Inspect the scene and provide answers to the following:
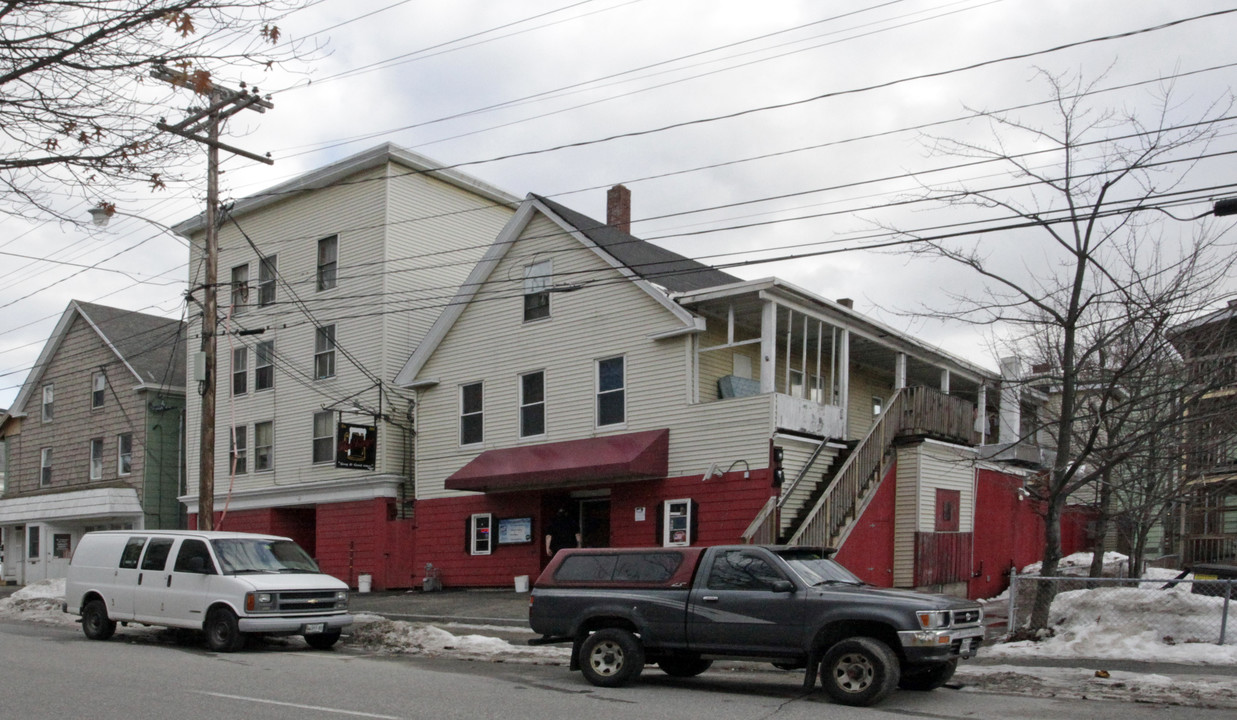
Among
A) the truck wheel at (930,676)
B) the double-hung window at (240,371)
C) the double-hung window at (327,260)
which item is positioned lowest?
the truck wheel at (930,676)

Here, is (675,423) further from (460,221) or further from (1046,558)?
(460,221)

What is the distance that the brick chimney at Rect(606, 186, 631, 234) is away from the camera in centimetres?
3086

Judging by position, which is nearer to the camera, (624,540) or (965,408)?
(624,540)

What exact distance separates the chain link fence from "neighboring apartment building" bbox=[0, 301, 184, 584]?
28741 millimetres

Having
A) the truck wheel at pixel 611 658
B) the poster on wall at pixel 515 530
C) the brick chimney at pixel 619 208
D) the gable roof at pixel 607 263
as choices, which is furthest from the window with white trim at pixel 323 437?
the truck wheel at pixel 611 658

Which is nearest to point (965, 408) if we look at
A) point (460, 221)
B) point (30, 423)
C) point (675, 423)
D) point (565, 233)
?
point (675, 423)

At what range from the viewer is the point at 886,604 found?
431 inches

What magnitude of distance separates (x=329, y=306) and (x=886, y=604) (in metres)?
22.7

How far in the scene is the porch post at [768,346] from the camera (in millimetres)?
22094

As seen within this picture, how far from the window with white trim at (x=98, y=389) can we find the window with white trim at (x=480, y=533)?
19317mm

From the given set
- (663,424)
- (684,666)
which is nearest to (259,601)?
(684,666)

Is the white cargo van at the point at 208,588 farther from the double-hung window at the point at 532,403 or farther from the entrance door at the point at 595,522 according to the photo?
the entrance door at the point at 595,522

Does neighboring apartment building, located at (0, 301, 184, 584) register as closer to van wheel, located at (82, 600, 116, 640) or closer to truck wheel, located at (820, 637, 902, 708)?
van wheel, located at (82, 600, 116, 640)

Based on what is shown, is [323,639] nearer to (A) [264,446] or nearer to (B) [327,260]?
(B) [327,260]
